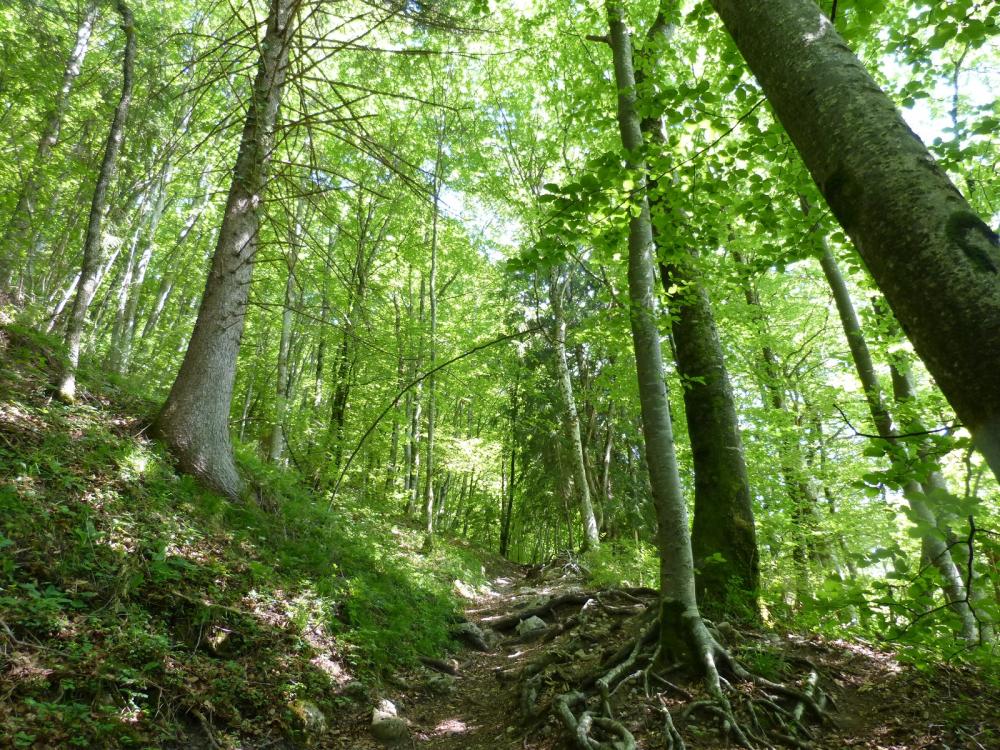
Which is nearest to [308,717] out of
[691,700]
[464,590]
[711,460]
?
[691,700]

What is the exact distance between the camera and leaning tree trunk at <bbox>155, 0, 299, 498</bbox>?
5641 mm

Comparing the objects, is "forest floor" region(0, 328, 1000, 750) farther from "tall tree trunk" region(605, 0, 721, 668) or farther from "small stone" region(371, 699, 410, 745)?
"tall tree trunk" region(605, 0, 721, 668)

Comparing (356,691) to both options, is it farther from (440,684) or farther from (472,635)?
(472,635)

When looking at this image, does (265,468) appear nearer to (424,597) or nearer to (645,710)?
(424,597)

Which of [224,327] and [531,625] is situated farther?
[531,625]

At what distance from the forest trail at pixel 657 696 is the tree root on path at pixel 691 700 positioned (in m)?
0.07

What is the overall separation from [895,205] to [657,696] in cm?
380

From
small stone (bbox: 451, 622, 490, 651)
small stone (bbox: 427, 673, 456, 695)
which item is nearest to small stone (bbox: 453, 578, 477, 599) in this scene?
small stone (bbox: 451, 622, 490, 651)

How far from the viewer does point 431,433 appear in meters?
12.3

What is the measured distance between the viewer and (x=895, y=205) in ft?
4.01

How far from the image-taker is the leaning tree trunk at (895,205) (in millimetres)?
1048

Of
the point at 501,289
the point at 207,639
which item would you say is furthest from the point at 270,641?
the point at 501,289

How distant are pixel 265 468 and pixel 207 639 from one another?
361cm

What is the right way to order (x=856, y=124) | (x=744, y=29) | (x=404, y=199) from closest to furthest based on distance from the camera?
(x=856, y=124) → (x=744, y=29) → (x=404, y=199)
